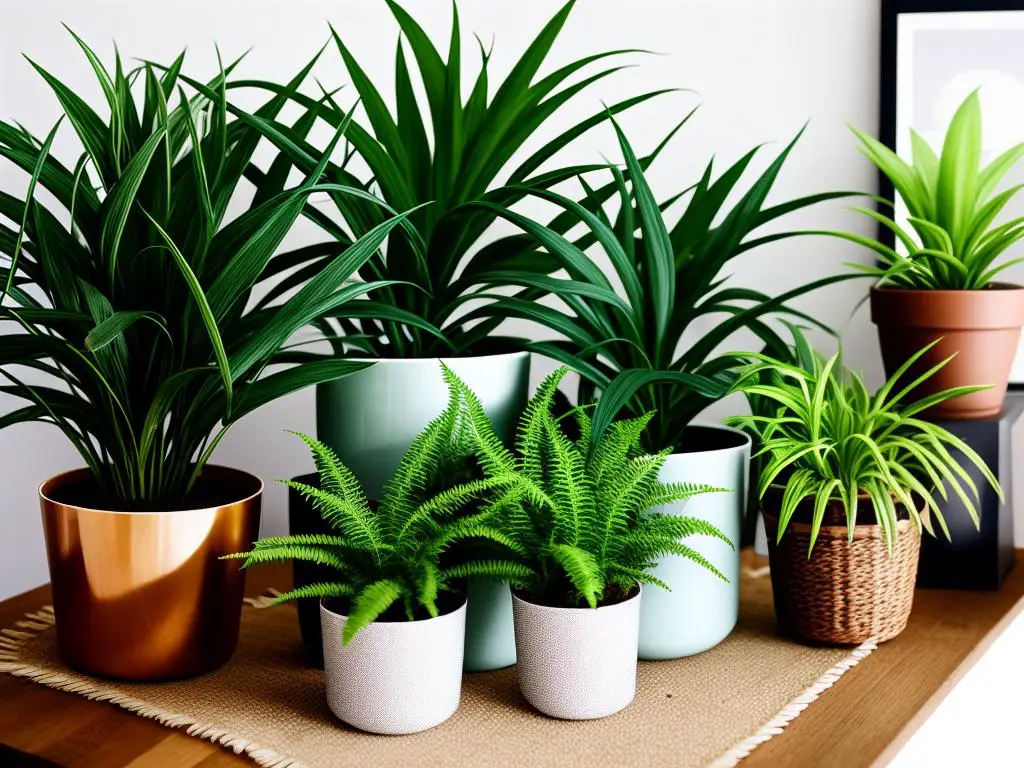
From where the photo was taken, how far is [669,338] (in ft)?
3.49

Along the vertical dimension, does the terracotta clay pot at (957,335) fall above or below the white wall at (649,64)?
below

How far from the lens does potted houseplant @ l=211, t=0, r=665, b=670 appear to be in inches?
40.6

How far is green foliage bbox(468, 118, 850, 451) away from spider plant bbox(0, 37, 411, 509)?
0.18 metres

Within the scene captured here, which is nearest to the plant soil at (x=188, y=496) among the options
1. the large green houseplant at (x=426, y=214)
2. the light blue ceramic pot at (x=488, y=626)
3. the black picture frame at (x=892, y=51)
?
→ the large green houseplant at (x=426, y=214)

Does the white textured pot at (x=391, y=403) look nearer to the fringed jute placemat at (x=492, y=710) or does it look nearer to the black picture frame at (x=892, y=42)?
the fringed jute placemat at (x=492, y=710)

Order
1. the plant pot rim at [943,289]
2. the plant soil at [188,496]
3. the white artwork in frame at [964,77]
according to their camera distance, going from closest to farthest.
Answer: the plant soil at [188,496]
the plant pot rim at [943,289]
the white artwork in frame at [964,77]

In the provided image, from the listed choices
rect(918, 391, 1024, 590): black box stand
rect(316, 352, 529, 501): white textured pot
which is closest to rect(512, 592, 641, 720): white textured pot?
rect(316, 352, 529, 501): white textured pot

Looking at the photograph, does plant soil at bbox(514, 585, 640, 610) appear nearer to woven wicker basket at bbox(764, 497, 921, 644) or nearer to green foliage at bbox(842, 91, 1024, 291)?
woven wicker basket at bbox(764, 497, 921, 644)

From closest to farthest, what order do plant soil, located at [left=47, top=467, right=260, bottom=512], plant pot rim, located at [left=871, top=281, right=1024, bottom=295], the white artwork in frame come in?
plant soil, located at [left=47, top=467, right=260, bottom=512] → plant pot rim, located at [left=871, top=281, right=1024, bottom=295] → the white artwork in frame

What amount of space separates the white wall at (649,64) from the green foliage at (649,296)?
354mm

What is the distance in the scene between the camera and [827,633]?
106 centimetres

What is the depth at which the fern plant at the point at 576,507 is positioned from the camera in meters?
0.92

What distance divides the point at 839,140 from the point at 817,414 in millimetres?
525

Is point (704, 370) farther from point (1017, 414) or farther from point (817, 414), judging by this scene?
point (1017, 414)
